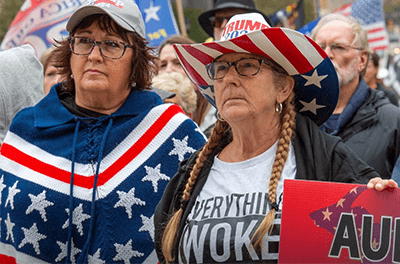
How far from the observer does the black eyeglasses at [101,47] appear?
3.80 meters

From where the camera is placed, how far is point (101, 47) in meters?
3.80

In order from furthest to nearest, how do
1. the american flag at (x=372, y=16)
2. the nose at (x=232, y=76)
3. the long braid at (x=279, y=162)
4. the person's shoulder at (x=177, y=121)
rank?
the american flag at (x=372, y=16) → the person's shoulder at (x=177, y=121) → the nose at (x=232, y=76) → the long braid at (x=279, y=162)

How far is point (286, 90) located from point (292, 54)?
20 cm

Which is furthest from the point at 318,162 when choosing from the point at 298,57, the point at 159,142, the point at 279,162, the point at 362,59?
the point at 362,59

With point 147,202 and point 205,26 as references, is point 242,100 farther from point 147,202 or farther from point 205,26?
point 205,26

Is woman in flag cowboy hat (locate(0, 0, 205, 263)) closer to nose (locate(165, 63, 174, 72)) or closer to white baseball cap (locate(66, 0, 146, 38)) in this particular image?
white baseball cap (locate(66, 0, 146, 38))

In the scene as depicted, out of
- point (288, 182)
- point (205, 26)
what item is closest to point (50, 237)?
point (288, 182)

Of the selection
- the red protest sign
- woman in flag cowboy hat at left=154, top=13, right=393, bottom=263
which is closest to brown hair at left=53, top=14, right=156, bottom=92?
woman in flag cowboy hat at left=154, top=13, right=393, bottom=263

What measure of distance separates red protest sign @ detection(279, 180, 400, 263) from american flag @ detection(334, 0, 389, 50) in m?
6.41

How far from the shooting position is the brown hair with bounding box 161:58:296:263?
2848 millimetres

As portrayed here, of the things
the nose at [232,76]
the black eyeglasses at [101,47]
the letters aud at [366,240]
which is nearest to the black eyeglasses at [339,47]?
the black eyeglasses at [101,47]

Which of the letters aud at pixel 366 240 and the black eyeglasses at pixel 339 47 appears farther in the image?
the black eyeglasses at pixel 339 47

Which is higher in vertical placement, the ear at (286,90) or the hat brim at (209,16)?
the ear at (286,90)

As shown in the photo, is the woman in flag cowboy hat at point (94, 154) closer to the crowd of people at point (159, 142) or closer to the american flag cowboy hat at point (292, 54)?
the crowd of people at point (159, 142)
